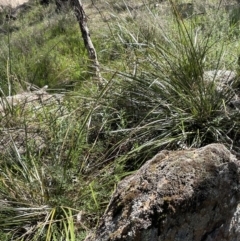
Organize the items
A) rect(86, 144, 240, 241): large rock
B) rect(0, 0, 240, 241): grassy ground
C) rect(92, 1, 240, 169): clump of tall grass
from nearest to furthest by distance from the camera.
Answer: rect(86, 144, 240, 241): large rock → rect(0, 0, 240, 241): grassy ground → rect(92, 1, 240, 169): clump of tall grass

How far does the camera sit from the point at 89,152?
300 centimetres

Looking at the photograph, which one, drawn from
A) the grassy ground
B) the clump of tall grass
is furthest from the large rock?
the clump of tall grass

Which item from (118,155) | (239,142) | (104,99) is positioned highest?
(104,99)

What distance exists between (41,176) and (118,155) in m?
0.51

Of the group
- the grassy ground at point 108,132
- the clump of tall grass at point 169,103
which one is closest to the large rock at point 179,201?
the grassy ground at point 108,132

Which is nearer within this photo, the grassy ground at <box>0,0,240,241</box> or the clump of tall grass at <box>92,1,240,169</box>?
the grassy ground at <box>0,0,240,241</box>

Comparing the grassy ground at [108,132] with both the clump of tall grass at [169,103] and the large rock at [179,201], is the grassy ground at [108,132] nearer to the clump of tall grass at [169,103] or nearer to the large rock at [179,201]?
the clump of tall grass at [169,103]

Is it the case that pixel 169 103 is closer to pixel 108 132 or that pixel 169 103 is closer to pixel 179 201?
pixel 108 132

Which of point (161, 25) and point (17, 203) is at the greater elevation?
point (161, 25)

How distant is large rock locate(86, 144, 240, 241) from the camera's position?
6.41ft

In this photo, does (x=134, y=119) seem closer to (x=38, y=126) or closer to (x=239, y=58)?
(x=38, y=126)

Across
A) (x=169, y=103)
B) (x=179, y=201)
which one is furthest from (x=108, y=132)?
(x=179, y=201)

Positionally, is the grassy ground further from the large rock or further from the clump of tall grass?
the large rock

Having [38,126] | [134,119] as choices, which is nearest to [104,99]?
[134,119]
